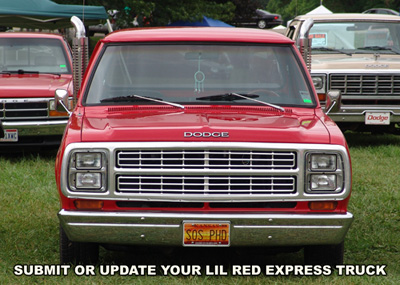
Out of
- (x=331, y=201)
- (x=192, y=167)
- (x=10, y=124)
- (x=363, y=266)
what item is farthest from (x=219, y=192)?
(x=10, y=124)

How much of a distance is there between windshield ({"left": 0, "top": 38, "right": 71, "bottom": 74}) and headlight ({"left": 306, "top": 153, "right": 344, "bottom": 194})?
274 inches

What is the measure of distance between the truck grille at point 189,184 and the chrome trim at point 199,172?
0.02m

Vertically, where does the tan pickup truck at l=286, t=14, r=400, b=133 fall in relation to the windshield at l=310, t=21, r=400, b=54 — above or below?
below

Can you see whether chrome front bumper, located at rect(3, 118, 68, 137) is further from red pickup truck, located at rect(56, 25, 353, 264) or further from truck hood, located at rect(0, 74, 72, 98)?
red pickup truck, located at rect(56, 25, 353, 264)

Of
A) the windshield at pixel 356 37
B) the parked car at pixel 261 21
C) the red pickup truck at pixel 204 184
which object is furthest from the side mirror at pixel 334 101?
the parked car at pixel 261 21

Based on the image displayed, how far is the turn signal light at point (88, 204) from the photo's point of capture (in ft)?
15.3

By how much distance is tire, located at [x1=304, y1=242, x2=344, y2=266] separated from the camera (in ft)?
16.6

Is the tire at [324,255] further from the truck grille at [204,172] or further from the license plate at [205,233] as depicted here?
the license plate at [205,233]

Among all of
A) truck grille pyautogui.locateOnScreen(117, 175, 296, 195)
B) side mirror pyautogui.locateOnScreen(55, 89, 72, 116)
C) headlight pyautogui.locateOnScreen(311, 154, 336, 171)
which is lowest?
truck grille pyautogui.locateOnScreen(117, 175, 296, 195)

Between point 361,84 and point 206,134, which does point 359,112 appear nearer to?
point 361,84

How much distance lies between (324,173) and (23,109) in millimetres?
6058

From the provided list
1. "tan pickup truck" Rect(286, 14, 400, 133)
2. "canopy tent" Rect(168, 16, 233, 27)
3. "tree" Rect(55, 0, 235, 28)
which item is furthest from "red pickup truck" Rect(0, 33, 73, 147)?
"canopy tent" Rect(168, 16, 233, 27)

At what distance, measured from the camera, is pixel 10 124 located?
976 centimetres

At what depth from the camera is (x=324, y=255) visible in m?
5.10
